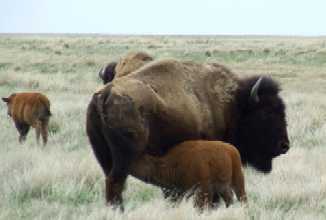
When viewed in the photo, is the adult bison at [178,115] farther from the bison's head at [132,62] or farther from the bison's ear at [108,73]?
the bison's ear at [108,73]

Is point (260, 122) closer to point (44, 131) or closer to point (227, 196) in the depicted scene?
point (227, 196)

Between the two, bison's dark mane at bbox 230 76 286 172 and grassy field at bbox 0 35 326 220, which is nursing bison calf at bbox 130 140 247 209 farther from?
bison's dark mane at bbox 230 76 286 172

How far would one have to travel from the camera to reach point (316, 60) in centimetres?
4434

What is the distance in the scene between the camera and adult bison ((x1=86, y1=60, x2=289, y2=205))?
19.1 feet

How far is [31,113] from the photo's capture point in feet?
41.8

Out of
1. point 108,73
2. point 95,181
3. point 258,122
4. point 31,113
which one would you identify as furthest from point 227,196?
point 31,113

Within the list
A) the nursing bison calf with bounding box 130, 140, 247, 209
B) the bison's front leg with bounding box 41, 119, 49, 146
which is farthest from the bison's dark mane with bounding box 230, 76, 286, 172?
the bison's front leg with bounding box 41, 119, 49, 146

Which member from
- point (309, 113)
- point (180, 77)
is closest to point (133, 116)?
point (180, 77)

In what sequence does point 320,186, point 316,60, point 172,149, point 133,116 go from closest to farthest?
point 133,116
point 172,149
point 320,186
point 316,60

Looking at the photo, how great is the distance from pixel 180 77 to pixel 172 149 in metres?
0.78

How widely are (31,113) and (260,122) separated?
6.57 metres

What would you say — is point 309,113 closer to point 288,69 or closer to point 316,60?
point 288,69

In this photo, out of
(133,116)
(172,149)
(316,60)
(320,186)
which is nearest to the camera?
(133,116)

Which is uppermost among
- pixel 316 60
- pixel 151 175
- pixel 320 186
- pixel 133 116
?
pixel 133 116
